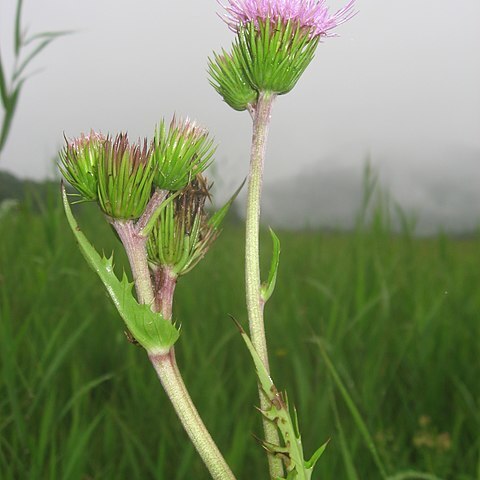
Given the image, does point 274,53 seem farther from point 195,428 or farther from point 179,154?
point 195,428

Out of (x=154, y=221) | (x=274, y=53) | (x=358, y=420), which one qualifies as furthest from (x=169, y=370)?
(x=358, y=420)

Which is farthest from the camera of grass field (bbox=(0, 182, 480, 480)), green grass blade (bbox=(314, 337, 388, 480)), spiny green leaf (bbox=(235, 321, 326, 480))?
grass field (bbox=(0, 182, 480, 480))

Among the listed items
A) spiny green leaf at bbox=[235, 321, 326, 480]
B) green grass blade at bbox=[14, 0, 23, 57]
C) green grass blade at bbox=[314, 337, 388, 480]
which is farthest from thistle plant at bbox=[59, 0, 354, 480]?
green grass blade at bbox=[14, 0, 23, 57]

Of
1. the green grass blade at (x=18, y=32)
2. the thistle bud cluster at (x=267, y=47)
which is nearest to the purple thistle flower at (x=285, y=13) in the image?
the thistle bud cluster at (x=267, y=47)

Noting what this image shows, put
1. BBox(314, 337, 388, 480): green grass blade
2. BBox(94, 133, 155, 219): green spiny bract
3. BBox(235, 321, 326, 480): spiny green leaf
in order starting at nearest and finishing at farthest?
BBox(235, 321, 326, 480): spiny green leaf, BBox(94, 133, 155, 219): green spiny bract, BBox(314, 337, 388, 480): green grass blade

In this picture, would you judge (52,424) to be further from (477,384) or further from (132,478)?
(477,384)

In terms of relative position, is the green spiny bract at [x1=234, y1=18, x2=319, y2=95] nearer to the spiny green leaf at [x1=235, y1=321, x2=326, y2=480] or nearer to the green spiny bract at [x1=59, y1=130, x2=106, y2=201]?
the green spiny bract at [x1=59, y1=130, x2=106, y2=201]
